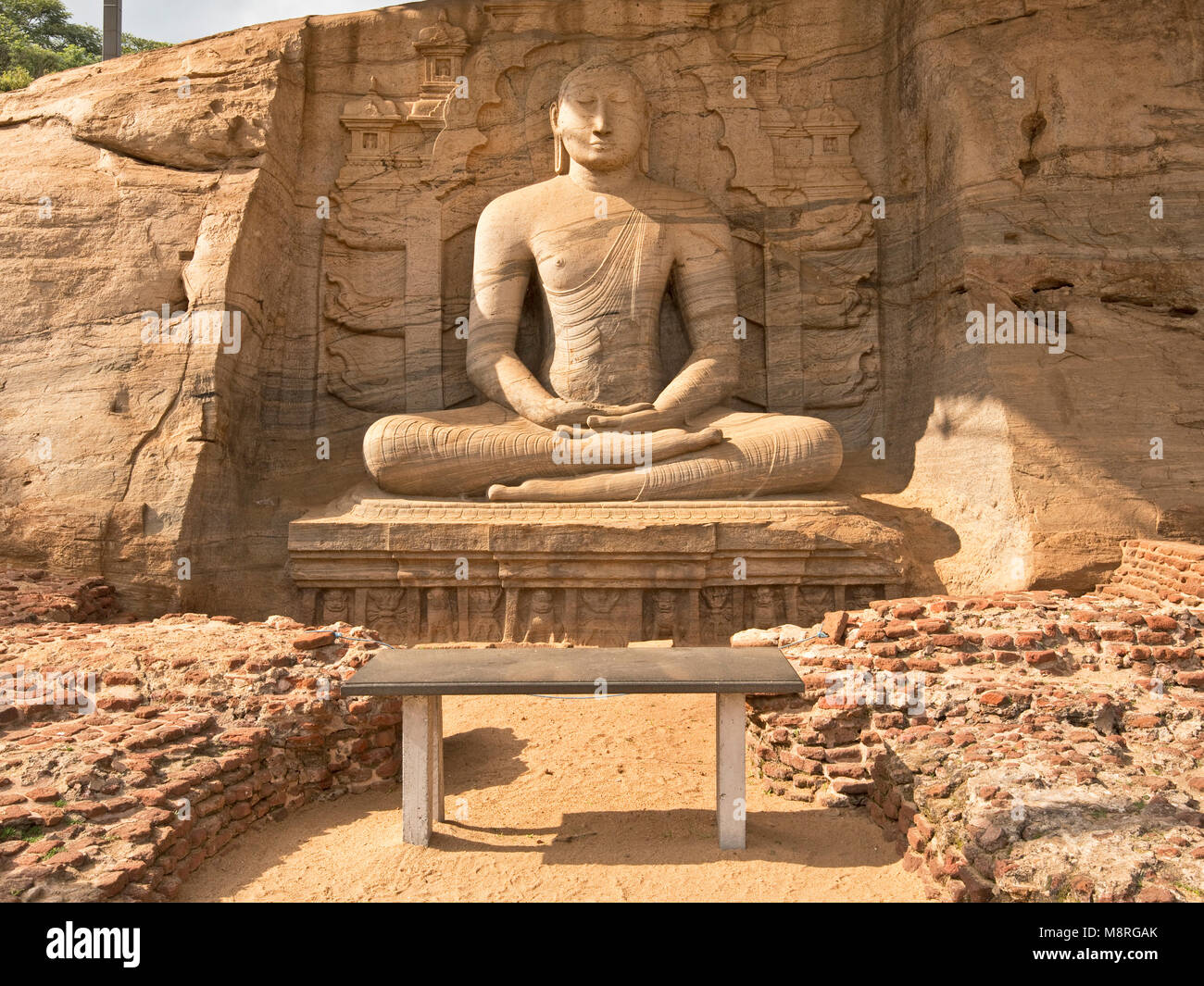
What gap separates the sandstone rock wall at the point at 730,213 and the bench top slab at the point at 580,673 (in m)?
3.13

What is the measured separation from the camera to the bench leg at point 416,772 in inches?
163

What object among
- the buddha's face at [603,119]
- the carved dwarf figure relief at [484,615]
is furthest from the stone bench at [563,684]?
the buddha's face at [603,119]

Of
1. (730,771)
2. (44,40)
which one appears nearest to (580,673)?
(730,771)

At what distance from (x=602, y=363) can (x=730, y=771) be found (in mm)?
4583

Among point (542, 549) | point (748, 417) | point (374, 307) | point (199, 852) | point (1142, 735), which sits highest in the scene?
point (374, 307)

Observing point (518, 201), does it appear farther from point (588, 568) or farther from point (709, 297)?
point (588, 568)

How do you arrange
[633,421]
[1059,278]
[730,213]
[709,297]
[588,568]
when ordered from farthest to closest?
1. [730,213]
2. [709,297]
3. [633,421]
4. [1059,278]
5. [588,568]

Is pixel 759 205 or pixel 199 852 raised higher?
pixel 759 205

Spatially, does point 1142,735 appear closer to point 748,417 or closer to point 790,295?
point 748,417

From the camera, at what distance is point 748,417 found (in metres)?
7.80

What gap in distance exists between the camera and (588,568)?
271 inches

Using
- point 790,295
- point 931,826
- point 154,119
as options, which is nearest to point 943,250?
point 790,295

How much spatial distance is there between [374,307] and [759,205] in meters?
3.43

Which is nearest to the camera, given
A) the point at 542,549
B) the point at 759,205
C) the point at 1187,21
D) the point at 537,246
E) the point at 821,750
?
the point at 821,750
